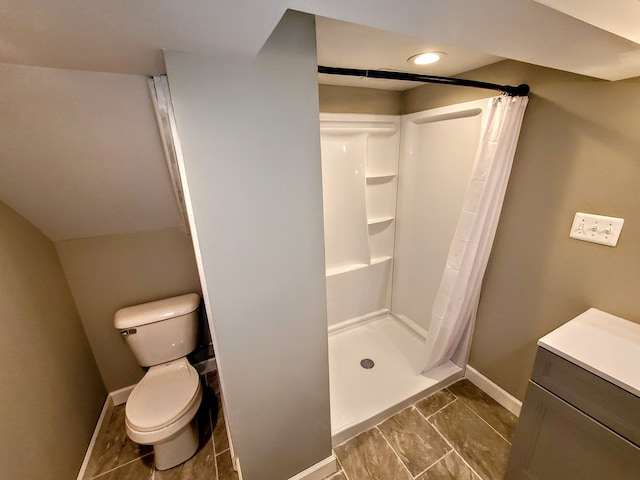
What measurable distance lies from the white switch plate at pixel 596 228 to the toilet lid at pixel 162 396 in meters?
Result: 2.21


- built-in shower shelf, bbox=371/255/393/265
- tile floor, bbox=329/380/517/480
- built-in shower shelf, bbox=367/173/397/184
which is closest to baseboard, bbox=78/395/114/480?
tile floor, bbox=329/380/517/480

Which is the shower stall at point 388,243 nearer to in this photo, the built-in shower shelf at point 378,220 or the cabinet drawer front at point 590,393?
the built-in shower shelf at point 378,220

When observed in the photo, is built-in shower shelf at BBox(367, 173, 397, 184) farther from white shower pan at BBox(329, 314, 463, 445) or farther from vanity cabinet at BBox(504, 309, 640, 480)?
vanity cabinet at BBox(504, 309, 640, 480)

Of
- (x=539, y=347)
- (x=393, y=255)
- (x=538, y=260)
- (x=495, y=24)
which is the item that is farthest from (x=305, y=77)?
(x=393, y=255)

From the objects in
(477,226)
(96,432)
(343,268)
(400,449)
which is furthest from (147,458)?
(477,226)

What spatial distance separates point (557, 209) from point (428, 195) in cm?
83

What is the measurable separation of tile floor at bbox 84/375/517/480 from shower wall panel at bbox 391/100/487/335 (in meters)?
0.77

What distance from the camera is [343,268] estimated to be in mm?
2365

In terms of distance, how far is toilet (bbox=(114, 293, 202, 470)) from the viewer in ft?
4.35

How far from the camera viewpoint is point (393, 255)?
99.6 inches

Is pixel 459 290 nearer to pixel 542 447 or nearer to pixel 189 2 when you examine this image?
pixel 542 447

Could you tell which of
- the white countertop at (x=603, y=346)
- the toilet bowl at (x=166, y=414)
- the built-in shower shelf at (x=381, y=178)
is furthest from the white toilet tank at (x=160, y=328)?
the white countertop at (x=603, y=346)

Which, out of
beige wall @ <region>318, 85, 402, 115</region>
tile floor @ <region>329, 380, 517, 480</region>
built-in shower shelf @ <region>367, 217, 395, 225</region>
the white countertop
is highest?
beige wall @ <region>318, 85, 402, 115</region>

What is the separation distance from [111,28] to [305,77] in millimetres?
499
